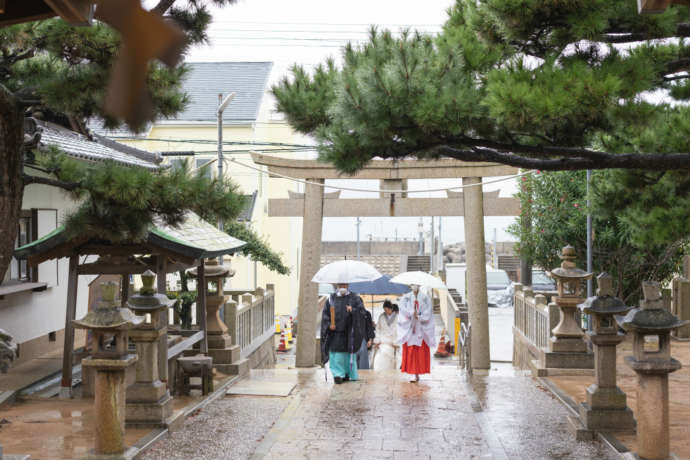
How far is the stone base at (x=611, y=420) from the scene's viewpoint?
729 centimetres

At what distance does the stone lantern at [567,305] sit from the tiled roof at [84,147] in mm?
6381

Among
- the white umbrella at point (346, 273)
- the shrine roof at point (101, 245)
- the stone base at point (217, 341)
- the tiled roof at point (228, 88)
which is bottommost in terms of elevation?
the stone base at point (217, 341)

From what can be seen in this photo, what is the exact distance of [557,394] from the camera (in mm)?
9555

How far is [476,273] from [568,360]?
337cm

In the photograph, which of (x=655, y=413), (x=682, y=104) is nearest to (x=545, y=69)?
(x=682, y=104)

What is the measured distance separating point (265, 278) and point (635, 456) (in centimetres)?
2406

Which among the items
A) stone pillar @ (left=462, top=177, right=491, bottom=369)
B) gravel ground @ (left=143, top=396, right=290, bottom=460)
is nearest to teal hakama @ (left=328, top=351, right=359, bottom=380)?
gravel ground @ (left=143, top=396, right=290, bottom=460)

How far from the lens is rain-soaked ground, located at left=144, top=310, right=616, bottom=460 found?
7016 millimetres

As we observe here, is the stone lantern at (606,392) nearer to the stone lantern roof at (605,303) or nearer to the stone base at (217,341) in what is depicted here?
the stone lantern roof at (605,303)

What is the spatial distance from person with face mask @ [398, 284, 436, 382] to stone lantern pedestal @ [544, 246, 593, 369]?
194cm

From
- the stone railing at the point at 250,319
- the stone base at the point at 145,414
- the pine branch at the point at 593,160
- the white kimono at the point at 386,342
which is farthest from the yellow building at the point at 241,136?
the pine branch at the point at 593,160

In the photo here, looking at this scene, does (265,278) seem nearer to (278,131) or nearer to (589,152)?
(278,131)

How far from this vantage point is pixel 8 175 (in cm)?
490

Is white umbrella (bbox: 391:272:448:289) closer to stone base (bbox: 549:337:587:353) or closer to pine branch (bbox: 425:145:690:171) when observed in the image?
stone base (bbox: 549:337:587:353)
